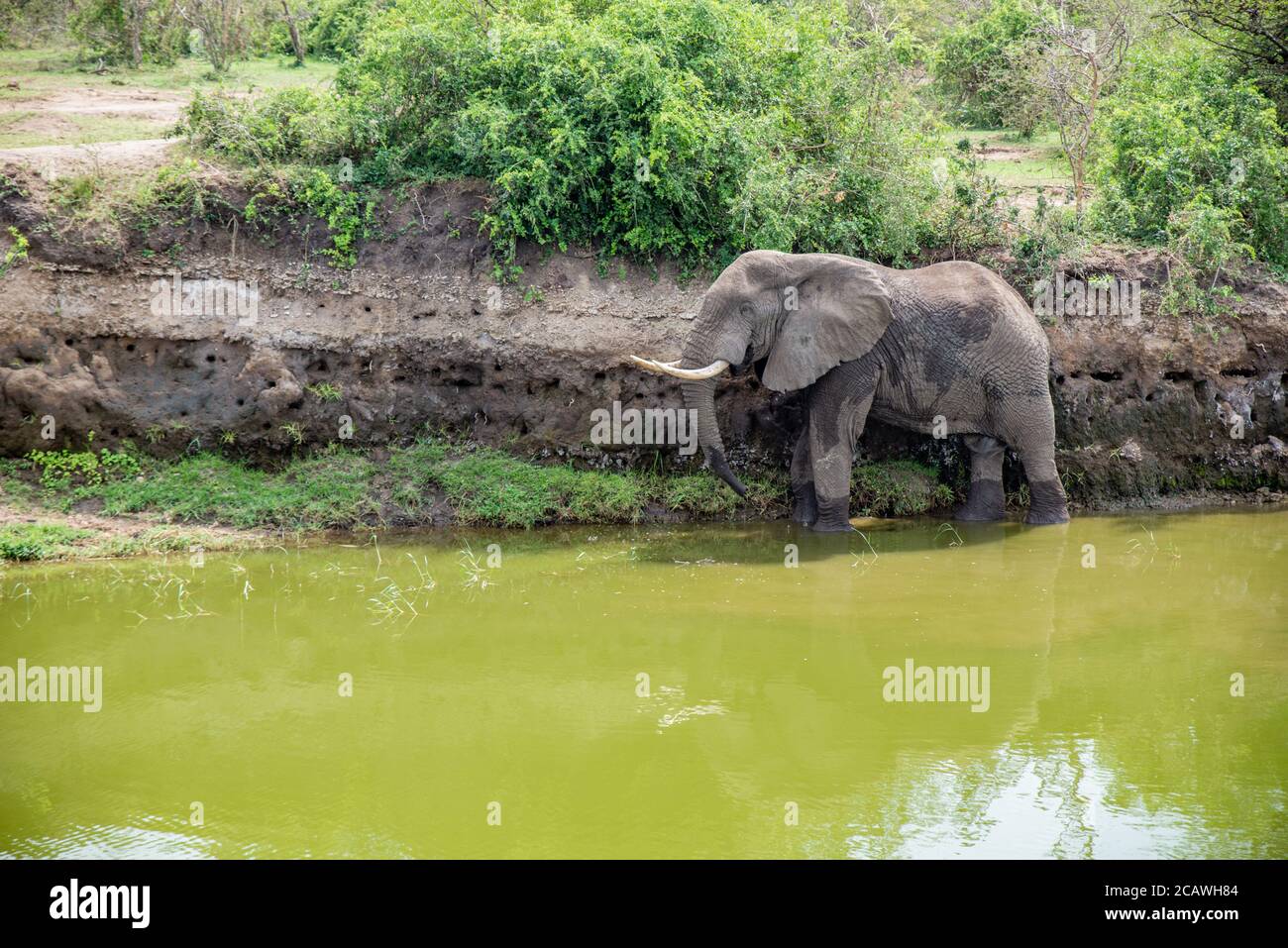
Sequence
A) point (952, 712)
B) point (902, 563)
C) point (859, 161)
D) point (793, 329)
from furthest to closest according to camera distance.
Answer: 1. point (859, 161)
2. point (793, 329)
3. point (902, 563)
4. point (952, 712)

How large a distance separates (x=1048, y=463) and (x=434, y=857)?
307 inches

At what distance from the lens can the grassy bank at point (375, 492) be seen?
11.2 metres

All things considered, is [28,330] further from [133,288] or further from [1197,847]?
[1197,847]

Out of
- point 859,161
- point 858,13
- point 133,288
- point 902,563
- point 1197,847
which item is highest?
point 858,13

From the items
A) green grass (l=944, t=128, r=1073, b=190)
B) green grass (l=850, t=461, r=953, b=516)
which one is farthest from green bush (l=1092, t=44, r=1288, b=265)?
green grass (l=850, t=461, r=953, b=516)

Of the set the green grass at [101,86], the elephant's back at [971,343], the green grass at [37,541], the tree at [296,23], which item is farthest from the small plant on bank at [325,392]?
the tree at [296,23]

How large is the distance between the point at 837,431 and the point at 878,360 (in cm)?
78

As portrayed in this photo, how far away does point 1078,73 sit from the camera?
16.9 metres

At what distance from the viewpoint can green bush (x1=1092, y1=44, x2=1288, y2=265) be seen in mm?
13367

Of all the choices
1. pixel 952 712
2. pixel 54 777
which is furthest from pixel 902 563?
pixel 54 777

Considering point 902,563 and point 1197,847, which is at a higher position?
point 1197,847

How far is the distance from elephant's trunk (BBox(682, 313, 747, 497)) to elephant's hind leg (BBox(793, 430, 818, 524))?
0.82m

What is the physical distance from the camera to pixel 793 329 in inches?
440

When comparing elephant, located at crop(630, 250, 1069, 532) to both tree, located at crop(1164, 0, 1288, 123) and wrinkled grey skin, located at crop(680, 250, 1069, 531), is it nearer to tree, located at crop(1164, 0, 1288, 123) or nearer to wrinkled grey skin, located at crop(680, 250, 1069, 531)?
wrinkled grey skin, located at crop(680, 250, 1069, 531)
